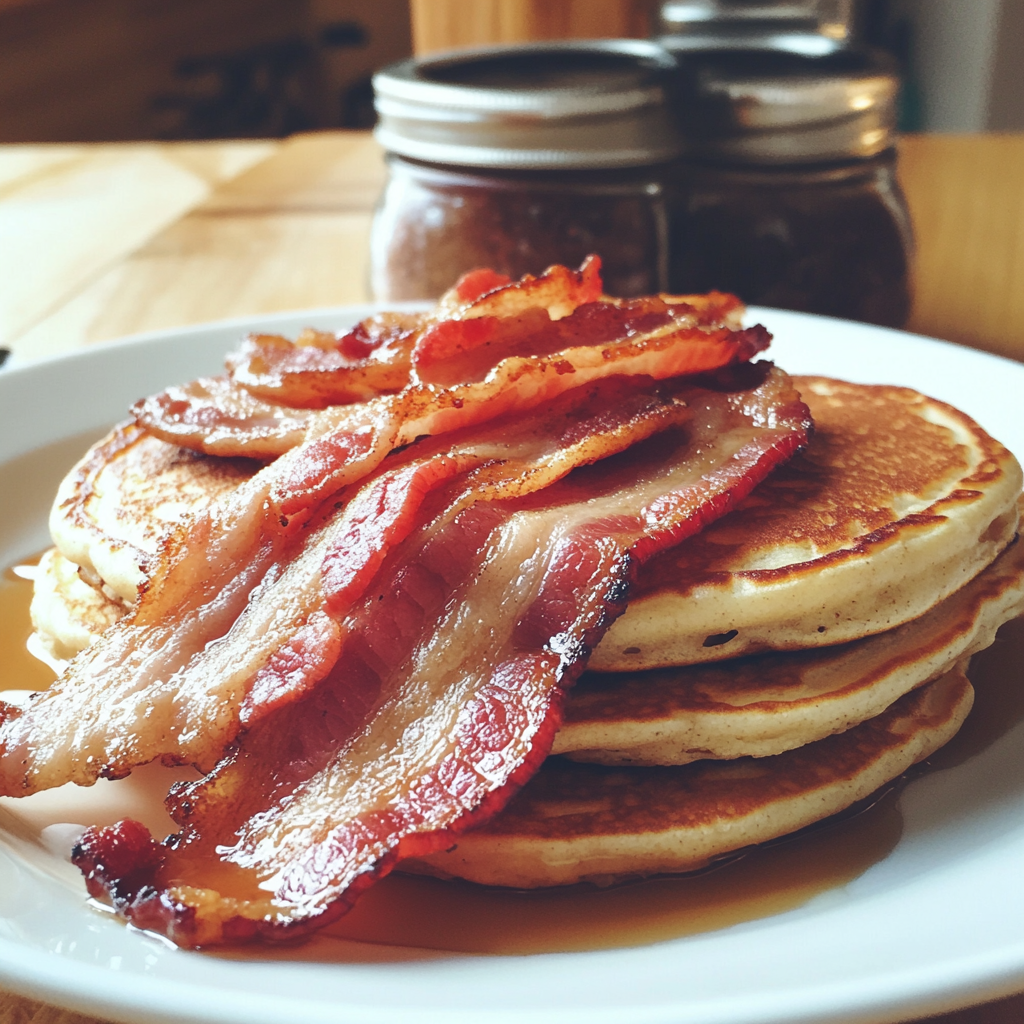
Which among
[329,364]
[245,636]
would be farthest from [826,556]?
[329,364]

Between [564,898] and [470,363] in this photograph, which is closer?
[564,898]

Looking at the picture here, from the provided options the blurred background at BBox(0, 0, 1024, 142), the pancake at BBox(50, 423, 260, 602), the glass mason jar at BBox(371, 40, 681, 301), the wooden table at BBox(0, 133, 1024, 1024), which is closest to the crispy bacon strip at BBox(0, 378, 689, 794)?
the pancake at BBox(50, 423, 260, 602)

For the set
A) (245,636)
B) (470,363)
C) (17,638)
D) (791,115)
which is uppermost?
(791,115)

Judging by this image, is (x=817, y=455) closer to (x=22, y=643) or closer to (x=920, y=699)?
(x=920, y=699)

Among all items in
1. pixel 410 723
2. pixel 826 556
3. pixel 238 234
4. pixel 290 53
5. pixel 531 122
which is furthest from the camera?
pixel 290 53

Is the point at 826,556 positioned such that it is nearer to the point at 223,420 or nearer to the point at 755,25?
the point at 223,420

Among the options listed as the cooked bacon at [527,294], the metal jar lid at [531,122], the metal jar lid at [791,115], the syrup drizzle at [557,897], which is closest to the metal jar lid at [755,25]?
the metal jar lid at [791,115]

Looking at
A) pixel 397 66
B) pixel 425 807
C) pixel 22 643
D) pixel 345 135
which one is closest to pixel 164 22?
pixel 345 135
